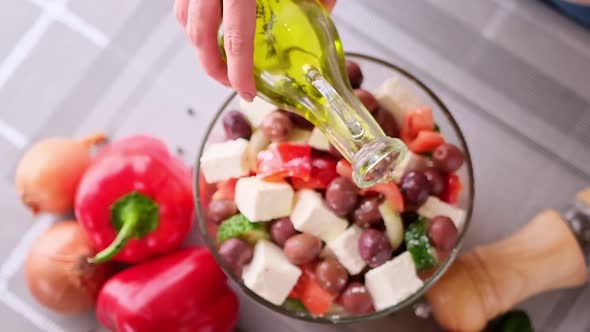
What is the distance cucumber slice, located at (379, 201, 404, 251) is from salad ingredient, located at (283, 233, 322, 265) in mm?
98

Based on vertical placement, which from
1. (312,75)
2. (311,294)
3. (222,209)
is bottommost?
(311,294)

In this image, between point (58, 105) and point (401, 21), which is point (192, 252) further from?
point (401, 21)

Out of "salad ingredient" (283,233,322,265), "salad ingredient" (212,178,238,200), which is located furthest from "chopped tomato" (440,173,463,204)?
"salad ingredient" (212,178,238,200)

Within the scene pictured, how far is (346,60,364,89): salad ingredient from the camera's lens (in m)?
1.01

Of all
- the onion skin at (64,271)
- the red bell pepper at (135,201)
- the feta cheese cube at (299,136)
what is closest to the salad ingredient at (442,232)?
the feta cheese cube at (299,136)

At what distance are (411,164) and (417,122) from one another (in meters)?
0.06

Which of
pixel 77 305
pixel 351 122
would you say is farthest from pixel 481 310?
pixel 77 305

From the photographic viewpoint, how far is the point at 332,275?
37.9 inches

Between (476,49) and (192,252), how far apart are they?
0.62m

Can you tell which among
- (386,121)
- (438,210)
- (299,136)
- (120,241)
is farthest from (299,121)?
(120,241)

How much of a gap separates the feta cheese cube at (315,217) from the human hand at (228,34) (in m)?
0.22

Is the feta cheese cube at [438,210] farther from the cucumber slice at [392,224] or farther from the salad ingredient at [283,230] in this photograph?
the salad ingredient at [283,230]

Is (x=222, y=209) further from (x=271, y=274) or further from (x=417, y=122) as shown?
(x=417, y=122)

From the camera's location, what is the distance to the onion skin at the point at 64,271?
1162 millimetres
